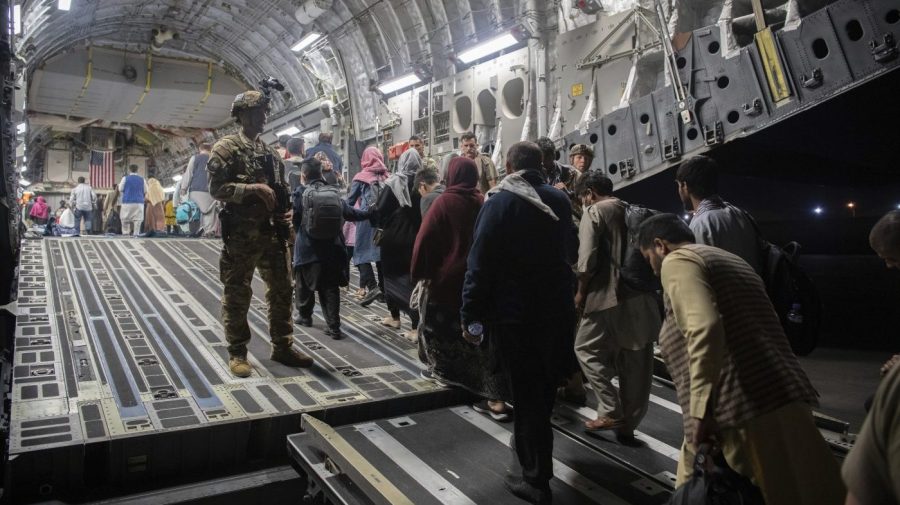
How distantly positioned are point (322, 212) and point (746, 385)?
379 centimetres

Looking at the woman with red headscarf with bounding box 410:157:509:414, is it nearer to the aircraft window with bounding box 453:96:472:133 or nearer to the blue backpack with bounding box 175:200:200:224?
the aircraft window with bounding box 453:96:472:133

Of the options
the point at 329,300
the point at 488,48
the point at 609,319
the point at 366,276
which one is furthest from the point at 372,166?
the point at 488,48

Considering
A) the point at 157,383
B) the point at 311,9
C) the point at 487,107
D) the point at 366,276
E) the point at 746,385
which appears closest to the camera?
the point at 746,385

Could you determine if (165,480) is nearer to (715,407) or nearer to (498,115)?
(715,407)

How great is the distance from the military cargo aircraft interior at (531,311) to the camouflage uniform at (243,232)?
17 mm

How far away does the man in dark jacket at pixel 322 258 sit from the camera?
5191 millimetres

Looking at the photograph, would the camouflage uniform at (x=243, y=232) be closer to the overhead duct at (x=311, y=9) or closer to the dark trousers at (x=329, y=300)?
the dark trousers at (x=329, y=300)

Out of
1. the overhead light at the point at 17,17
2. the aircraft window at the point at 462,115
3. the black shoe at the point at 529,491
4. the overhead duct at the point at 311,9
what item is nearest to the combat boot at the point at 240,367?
the black shoe at the point at 529,491

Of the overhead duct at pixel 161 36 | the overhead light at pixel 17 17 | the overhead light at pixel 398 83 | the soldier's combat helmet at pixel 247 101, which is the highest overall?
the overhead duct at pixel 161 36

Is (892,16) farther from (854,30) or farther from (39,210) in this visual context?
(39,210)

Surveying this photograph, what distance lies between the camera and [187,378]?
3.94 meters

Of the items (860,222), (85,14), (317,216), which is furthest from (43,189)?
(860,222)

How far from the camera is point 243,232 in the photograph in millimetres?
4102

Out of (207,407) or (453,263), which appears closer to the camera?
(207,407)
